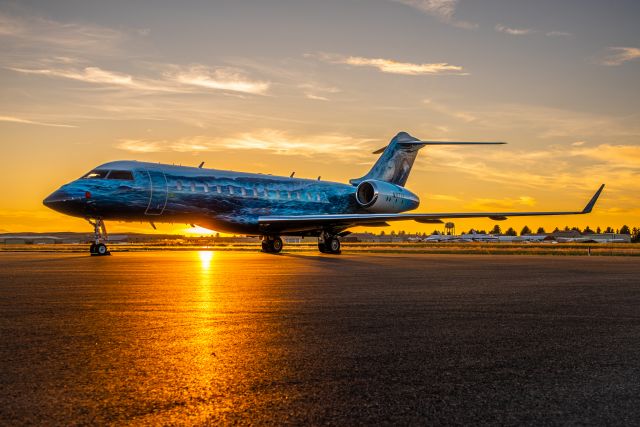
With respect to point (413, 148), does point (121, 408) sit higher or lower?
lower

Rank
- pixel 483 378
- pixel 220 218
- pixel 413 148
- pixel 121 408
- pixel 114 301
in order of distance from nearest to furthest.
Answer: pixel 121 408, pixel 483 378, pixel 114 301, pixel 220 218, pixel 413 148

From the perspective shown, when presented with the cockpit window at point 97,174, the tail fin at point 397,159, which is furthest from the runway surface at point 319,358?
the tail fin at point 397,159

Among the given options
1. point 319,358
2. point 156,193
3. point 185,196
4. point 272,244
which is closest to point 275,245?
point 272,244

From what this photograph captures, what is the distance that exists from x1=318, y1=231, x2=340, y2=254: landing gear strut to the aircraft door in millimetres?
8619

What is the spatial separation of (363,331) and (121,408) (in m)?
3.34

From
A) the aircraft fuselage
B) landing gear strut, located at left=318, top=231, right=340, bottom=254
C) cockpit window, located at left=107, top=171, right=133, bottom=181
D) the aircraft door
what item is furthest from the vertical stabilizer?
cockpit window, located at left=107, top=171, right=133, bottom=181

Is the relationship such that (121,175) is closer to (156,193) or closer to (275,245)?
(156,193)

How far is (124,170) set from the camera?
86.9ft

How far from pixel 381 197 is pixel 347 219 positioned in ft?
19.0

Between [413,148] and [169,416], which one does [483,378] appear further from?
[413,148]

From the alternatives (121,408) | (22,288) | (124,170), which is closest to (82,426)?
(121,408)

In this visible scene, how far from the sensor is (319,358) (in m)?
5.34

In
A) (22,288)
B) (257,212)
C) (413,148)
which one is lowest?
(22,288)

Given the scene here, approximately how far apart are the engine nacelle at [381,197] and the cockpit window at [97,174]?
14.9 metres
